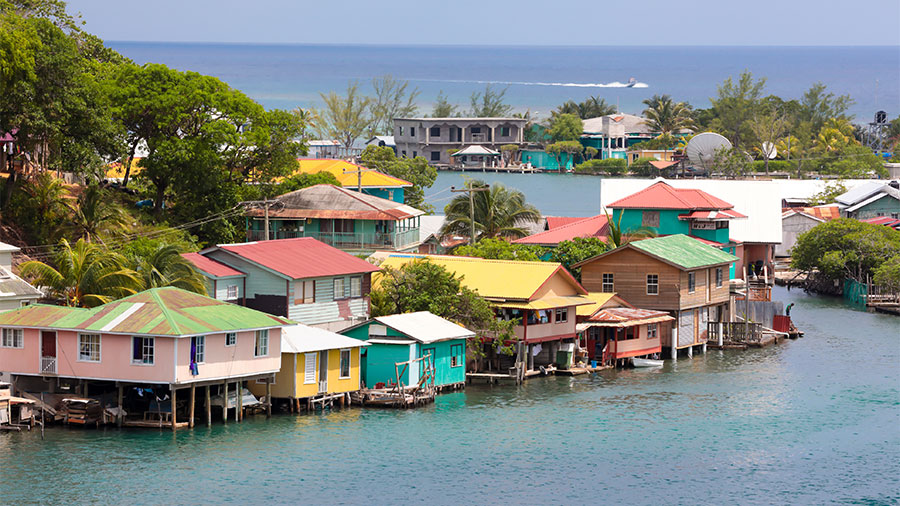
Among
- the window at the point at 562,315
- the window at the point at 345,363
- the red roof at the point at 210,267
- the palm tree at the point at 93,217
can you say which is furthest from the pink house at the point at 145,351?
the window at the point at 562,315

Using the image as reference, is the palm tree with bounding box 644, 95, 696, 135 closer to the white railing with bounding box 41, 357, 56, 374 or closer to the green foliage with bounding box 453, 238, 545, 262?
the green foliage with bounding box 453, 238, 545, 262

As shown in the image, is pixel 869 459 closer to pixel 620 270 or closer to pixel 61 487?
pixel 620 270

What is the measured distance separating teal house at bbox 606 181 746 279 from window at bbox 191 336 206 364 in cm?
3887

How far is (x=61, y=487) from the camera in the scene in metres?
44.1

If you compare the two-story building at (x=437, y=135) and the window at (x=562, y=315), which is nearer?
the window at (x=562, y=315)

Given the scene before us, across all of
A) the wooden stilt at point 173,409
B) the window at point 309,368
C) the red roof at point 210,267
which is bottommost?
the wooden stilt at point 173,409

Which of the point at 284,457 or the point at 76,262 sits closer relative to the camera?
the point at 284,457

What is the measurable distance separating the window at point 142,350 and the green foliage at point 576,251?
2839 centimetres

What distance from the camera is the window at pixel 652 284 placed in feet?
235

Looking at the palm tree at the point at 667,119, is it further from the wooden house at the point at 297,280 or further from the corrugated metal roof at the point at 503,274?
the wooden house at the point at 297,280

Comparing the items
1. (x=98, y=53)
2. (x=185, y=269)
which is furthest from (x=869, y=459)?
(x=98, y=53)

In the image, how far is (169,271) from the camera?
5744cm

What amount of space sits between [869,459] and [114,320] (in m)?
27.5

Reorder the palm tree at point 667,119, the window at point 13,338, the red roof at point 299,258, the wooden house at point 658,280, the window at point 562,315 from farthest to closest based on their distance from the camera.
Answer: the palm tree at point 667,119, the wooden house at point 658,280, the window at point 562,315, the red roof at point 299,258, the window at point 13,338
